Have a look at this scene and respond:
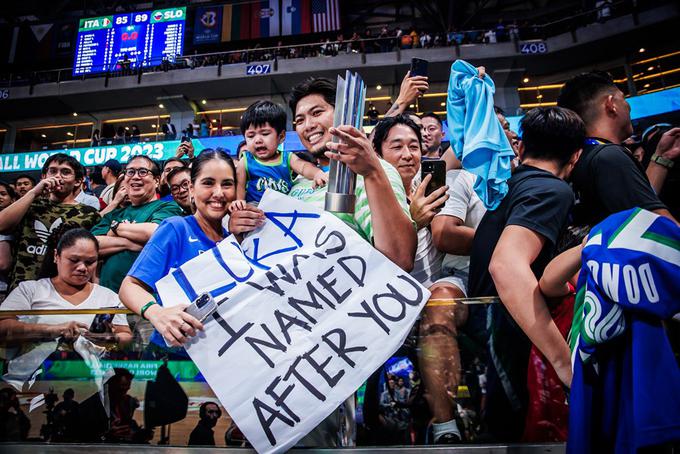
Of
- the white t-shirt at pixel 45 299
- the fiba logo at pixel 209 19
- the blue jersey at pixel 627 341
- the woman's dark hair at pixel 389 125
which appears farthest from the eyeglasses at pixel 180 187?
the fiba logo at pixel 209 19

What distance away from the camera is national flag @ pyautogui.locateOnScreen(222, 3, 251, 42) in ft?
64.3

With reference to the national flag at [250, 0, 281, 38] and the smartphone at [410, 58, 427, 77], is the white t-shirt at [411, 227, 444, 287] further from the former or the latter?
the national flag at [250, 0, 281, 38]

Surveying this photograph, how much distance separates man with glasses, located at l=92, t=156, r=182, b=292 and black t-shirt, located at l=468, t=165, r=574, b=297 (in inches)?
78.1

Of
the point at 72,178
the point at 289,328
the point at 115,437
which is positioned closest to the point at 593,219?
the point at 289,328

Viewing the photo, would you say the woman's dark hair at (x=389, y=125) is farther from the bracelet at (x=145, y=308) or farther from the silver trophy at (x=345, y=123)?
the bracelet at (x=145, y=308)

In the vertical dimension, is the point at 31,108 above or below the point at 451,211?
above

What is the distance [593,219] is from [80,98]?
2153cm

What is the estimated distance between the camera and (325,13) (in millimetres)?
19078

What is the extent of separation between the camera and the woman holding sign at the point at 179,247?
1.38 metres

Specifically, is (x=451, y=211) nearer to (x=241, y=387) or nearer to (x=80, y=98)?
(x=241, y=387)

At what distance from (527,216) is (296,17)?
66.7 feet

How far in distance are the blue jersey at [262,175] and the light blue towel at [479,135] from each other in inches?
45.3

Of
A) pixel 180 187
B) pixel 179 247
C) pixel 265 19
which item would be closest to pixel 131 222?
pixel 180 187

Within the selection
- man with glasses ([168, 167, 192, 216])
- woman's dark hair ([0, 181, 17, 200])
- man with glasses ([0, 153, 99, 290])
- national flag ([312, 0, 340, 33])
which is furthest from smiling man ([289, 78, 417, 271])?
national flag ([312, 0, 340, 33])
